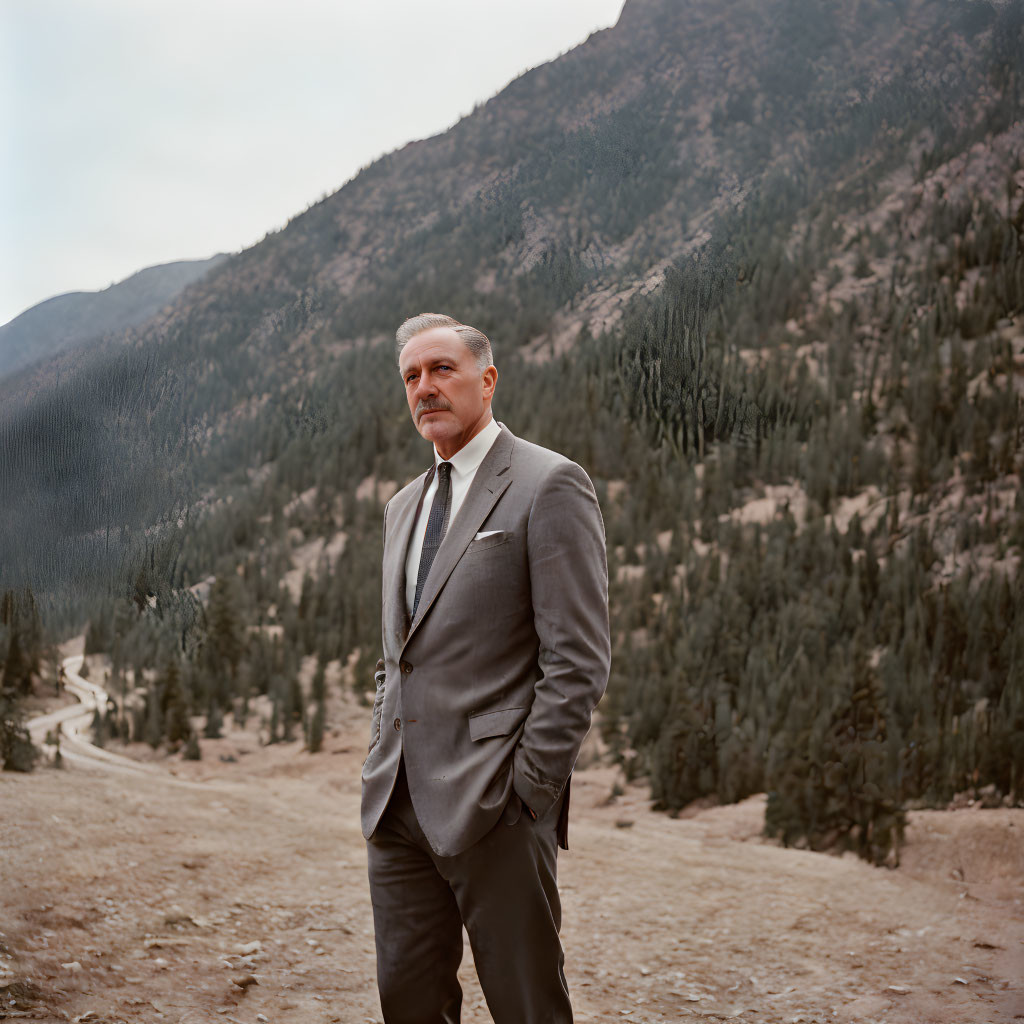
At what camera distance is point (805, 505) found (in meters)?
16.2

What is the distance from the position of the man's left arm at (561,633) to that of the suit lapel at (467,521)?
4.5 inches

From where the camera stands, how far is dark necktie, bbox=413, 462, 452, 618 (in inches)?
69.1

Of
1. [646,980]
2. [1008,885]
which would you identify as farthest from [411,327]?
[1008,885]

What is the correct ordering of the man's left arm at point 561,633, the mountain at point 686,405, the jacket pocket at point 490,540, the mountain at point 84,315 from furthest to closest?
the mountain at point 686,405, the mountain at point 84,315, the jacket pocket at point 490,540, the man's left arm at point 561,633

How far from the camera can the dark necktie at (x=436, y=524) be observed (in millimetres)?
1754

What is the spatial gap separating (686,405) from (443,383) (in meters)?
6.03

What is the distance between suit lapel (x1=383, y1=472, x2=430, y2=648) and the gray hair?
316 mm

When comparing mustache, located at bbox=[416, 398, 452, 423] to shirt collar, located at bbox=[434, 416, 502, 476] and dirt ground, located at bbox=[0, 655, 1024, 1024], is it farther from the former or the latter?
dirt ground, located at bbox=[0, 655, 1024, 1024]

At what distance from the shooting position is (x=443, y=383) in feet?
5.74

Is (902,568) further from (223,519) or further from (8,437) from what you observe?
(8,437)

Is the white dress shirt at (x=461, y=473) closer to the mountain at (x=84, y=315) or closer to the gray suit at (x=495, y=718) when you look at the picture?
the gray suit at (x=495, y=718)

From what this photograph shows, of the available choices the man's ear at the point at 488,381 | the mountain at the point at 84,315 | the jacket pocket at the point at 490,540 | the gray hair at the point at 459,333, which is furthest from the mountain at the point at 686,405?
the jacket pocket at the point at 490,540

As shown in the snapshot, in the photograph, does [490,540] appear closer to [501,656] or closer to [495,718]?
[501,656]

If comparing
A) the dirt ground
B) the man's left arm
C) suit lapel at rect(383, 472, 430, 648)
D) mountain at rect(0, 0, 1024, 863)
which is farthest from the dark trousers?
mountain at rect(0, 0, 1024, 863)
